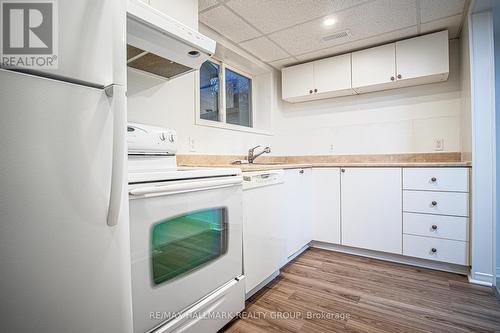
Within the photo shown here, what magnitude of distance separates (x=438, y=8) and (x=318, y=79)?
1140mm

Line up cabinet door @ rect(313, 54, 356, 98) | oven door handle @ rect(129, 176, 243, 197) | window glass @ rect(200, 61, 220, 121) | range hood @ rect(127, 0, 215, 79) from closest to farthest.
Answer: oven door handle @ rect(129, 176, 243, 197), range hood @ rect(127, 0, 215, 79), window glass @ rect(200, 61, 220, 121), cabinet door @ rect(313, 54, 356, 98)

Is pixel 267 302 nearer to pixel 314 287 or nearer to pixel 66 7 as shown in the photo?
pixel 314 287

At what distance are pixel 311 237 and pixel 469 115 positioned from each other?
1.70 metres

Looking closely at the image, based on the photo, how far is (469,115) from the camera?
1869mm

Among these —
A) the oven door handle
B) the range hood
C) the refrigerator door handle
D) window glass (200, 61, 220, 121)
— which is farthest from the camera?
window glass (200, 61, 220, 121)

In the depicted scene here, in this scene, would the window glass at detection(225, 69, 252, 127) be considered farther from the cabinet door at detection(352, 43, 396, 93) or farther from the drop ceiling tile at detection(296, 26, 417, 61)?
the cabinet door at detection(352, 43, 396, 93)

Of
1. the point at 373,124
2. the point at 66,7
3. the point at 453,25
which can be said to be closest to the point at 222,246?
the point at 66,7

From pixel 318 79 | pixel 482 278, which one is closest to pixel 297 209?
pixel 482 278

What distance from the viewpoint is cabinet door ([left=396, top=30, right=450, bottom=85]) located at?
2.14 metres

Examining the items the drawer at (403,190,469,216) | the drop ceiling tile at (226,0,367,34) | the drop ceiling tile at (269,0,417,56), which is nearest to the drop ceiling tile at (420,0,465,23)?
the drop ceiling tile at (269,0,417,56)

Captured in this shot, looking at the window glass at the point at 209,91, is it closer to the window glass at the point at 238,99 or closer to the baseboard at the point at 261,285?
the window glass at the point at 238,99

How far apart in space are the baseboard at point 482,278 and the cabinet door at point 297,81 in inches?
86.2

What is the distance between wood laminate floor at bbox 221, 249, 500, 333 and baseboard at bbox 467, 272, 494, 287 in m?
0.05

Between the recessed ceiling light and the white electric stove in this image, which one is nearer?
the white electric stove
